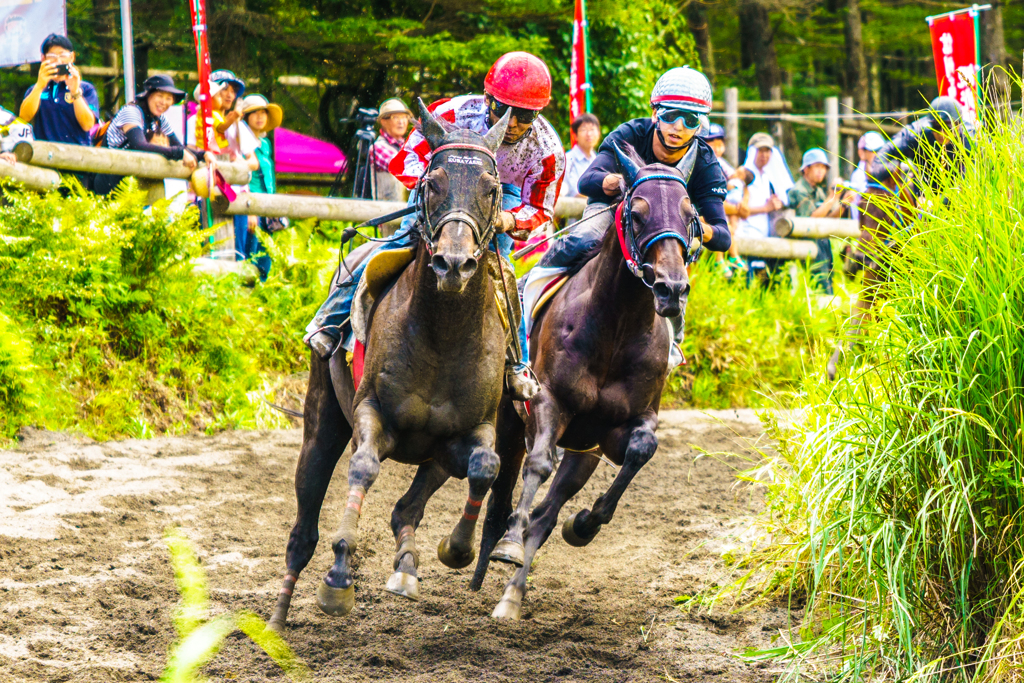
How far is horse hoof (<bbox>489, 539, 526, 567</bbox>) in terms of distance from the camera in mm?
4902

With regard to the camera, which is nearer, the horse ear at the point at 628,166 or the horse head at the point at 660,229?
the horse head at the point at 660,229

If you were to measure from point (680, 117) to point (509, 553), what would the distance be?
2.57 metres

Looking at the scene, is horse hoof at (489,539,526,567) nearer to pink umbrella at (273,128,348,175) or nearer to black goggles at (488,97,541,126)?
black goggles at (488,97,541,126)

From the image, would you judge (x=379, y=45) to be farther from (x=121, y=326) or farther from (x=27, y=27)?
(x=121, y=326)

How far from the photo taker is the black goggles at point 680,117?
5.73 metres

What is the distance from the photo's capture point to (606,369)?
5.49 metres

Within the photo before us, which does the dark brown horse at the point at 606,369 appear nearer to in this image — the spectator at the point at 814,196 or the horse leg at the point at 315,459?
the horse leg at the point at 315,459

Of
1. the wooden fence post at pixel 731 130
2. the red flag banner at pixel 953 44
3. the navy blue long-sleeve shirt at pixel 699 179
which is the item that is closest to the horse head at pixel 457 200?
the navy blue long-sleeve shirt at pixel 699 179

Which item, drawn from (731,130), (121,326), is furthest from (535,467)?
(731,130)

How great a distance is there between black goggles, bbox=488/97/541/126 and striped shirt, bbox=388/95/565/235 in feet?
0.31

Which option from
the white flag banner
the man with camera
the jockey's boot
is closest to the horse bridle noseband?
the jockey's boot

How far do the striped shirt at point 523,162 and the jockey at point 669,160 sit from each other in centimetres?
49

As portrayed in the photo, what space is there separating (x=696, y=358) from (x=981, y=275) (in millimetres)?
6739

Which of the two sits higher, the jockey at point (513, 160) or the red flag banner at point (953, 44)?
the red flag banner at point (953, 44)
